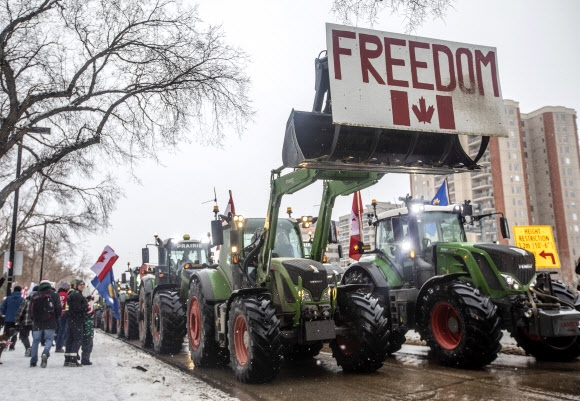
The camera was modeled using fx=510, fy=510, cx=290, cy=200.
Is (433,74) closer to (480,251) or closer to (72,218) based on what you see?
(480,251)

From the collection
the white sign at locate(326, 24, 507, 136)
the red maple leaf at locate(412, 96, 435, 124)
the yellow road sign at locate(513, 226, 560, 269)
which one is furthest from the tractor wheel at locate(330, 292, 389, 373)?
the yellow road sign at locate(513, 226, 560, 269)

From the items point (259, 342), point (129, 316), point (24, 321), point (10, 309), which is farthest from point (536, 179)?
point (259, 342)

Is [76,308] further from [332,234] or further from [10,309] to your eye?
[332,234]

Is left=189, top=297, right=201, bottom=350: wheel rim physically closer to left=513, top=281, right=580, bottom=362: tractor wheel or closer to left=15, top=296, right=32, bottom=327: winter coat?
left=15, top=296, right=32, bottom=327: winter coat

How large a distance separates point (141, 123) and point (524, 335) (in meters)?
8.40

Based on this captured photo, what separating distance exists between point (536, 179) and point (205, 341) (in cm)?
8165

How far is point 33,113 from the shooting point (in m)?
9.89

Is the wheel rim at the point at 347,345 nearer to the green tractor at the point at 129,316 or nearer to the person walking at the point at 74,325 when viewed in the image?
the person walking at the point at 74,325

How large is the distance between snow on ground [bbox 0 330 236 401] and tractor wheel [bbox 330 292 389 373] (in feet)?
7.03

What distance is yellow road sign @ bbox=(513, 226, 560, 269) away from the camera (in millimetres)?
11438

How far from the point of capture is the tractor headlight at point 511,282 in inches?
323

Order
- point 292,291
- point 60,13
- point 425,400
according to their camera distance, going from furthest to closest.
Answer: point 60,13 → point 292,291 → point 425,400

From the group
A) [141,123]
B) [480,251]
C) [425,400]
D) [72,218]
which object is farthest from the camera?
[72,218]

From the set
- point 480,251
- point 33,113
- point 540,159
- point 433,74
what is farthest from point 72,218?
point 540,159
